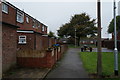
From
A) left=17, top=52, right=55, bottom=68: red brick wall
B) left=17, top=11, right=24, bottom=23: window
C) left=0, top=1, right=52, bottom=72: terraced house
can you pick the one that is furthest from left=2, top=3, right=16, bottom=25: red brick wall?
left=17, top=52, right=55, bottom=68: red brick wall

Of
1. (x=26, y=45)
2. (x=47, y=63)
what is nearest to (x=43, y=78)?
(x=47, y=63)

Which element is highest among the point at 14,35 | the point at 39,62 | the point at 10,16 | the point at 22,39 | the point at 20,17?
the point at 20,17

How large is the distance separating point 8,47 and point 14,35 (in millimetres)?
1486

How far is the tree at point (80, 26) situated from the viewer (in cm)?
4491

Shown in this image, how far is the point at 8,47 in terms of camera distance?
8898 millimetres

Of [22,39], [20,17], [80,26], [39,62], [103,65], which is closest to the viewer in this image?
[39,62]

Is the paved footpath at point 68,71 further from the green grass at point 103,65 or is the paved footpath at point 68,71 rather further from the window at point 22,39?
the window at point 22,39

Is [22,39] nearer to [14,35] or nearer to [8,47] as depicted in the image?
[14,35]

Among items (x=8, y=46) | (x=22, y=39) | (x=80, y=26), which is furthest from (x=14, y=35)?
(x=80, y=26)

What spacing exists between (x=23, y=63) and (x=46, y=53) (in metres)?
1.68

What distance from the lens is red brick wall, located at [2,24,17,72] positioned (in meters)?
8.27

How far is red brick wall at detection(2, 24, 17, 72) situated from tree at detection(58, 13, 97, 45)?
3595 cm

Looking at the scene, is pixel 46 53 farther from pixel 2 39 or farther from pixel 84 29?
pixel 84 29

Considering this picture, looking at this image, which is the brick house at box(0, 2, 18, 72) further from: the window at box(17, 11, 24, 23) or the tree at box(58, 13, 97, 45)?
the tree at box(58, 13, 97, 45)
